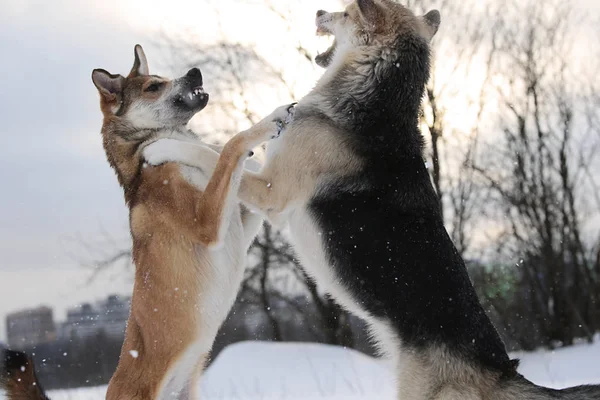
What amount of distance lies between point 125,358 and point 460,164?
1021 cm

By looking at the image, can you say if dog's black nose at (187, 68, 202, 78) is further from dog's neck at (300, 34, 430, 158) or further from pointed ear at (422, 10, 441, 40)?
pointed ear at (422, 10, 441, 40)

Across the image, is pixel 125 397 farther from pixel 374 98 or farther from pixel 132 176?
pixel 374 98

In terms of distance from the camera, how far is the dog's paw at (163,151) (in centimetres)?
418

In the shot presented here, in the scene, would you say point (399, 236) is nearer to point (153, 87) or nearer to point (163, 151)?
point (163, 151)

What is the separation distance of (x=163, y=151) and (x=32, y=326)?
12014 mm

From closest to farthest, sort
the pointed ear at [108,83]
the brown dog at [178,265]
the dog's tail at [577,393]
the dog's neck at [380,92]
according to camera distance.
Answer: the dog's tail at [577,393] → the brown dog at [178,265] → the dog's neck at [380,92] → the pointed ear at [108,83]

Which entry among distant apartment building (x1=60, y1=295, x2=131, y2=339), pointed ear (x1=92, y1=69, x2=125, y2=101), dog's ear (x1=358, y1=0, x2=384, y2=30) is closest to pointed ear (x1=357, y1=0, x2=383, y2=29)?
dog's ear (x1=358, y1=0, x2=384, y2=30)

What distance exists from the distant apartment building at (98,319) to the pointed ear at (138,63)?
8.25 metres

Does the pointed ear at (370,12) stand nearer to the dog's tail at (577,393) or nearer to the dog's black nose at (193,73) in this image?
the dog's black nose at (193,73)

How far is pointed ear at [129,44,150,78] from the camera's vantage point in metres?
4.72

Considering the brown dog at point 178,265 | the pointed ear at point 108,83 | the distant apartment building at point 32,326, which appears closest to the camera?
the brown dog at point 178,265

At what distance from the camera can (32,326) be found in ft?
48.3

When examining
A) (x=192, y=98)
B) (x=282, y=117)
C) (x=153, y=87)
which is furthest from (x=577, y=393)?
(x=153, y=87)

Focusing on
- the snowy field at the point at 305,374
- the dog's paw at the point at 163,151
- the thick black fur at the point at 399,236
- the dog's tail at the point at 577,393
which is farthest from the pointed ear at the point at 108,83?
the snowy field at the point at 305,374
